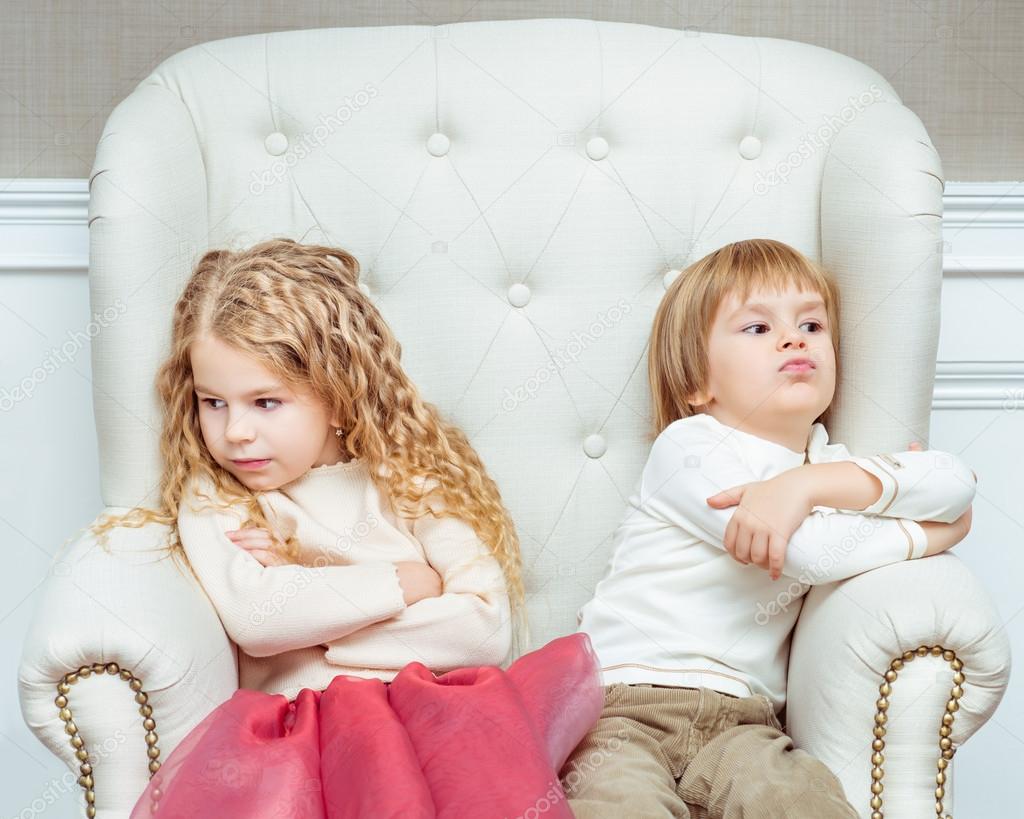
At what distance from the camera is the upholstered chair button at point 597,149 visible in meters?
1.61

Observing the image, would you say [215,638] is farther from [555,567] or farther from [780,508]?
[780,508]

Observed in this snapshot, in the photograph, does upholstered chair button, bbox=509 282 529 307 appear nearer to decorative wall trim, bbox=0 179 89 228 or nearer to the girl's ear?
the girl's ear

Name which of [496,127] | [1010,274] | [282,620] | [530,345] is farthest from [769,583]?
[1010,274]

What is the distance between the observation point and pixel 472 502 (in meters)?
1.48

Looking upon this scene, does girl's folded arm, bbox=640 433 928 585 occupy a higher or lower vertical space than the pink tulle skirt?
higher

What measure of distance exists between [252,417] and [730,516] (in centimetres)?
58

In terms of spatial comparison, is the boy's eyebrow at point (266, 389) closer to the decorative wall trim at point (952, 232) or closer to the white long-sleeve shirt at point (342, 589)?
the white long-sleeve shirt at point (342, 589)

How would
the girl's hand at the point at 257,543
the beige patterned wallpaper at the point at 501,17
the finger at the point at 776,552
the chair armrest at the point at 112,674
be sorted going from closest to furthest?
the chair armrest at the point at 112,674, the finger at the point at 776,552, the girl's hand at the point at 257,543, the beige patterned wallpaper at the point at 501,17

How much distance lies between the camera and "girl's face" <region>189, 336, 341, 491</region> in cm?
136

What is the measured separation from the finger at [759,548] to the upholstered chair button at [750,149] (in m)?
0.60

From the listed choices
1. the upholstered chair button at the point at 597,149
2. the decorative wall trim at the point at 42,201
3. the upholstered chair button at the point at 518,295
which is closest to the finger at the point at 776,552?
the upholstered chair button at the point at 518,295

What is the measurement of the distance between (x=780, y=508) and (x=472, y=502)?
1.31ft

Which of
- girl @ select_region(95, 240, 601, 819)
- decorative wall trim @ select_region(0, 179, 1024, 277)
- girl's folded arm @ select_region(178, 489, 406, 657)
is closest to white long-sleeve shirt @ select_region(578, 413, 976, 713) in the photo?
girl @ select_region(95, 240, 601, 819)

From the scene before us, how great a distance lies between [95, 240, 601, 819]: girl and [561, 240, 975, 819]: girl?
99 mm
